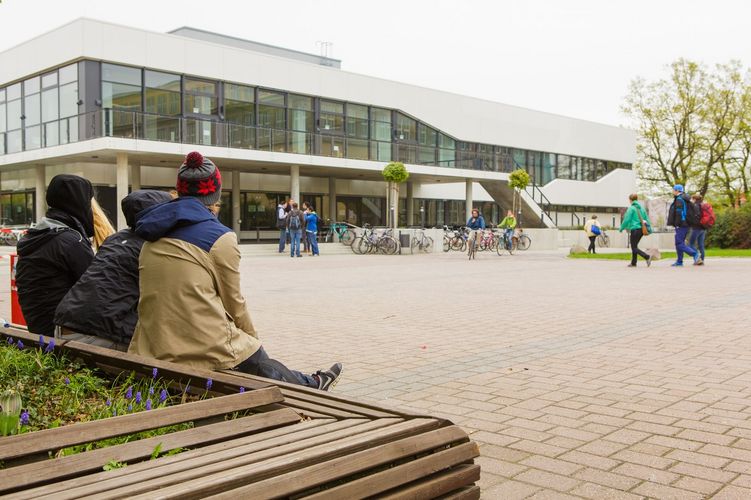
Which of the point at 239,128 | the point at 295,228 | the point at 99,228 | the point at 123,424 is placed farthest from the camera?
the point at 239,128

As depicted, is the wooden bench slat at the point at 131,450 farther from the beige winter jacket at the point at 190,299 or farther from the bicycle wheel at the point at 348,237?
the bicycle wheel at the point at 348,237

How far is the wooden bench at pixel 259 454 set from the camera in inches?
72.7

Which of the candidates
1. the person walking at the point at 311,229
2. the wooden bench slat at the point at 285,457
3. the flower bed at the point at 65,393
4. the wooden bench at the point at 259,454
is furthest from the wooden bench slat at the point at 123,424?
the person walking at the point at 311,229

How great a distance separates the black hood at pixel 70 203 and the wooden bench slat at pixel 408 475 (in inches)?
121

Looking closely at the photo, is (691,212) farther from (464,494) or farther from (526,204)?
(526,204)

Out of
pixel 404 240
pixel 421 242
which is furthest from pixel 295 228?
pixel 421 242

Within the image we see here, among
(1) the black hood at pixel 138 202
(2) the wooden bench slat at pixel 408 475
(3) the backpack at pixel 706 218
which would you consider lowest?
(2) the wooden bench slat at pixel 408 475

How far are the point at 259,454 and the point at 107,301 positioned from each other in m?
2.20

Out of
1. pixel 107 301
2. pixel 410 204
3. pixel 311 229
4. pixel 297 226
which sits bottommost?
pixel 107 301

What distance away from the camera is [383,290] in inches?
497

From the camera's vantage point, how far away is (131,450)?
206cm

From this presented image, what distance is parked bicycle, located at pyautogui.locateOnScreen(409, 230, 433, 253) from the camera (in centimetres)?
2992

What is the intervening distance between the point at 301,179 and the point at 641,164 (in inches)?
1124

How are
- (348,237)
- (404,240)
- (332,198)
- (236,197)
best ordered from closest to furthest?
1. (404,240)
2. (348,237)
3. (236,197)
4. (332,198)
